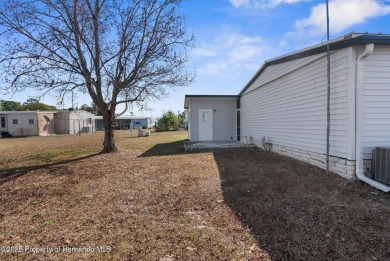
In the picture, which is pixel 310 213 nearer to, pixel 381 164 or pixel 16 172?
pixel 381 164

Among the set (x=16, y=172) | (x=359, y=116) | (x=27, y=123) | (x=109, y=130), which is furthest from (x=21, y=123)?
(x=359, y=116)

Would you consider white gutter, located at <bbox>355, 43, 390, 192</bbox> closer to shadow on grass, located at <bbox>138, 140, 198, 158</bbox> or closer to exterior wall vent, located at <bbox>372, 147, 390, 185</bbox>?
exterior wall vent, located at <bbox>372, 147, 390, 185</bbox>

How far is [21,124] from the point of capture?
2742 centimetres

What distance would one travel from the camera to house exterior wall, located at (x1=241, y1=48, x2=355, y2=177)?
5.40 m

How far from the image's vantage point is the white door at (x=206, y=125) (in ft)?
47.5

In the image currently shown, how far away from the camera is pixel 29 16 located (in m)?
8.70

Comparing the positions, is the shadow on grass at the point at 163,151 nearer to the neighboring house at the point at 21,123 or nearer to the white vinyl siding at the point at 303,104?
the white vinyl siding at the point at 303,104

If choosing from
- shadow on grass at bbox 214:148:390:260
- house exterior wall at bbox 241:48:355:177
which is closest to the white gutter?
house exterior wall at bbox 241:48:355:177

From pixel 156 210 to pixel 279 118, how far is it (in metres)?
6.63

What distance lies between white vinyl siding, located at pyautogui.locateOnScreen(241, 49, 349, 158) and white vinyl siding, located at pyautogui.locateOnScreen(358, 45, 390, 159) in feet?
1.23

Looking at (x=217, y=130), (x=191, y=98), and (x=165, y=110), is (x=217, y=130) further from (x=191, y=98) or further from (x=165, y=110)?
(x=165, y=110)

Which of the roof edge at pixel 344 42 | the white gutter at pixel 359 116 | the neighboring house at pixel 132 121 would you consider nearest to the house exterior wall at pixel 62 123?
the neighboring house at pixel 132 121

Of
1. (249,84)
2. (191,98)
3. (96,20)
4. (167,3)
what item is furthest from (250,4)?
(191,98)

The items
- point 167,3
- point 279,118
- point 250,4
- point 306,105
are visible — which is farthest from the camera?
point 167,3
